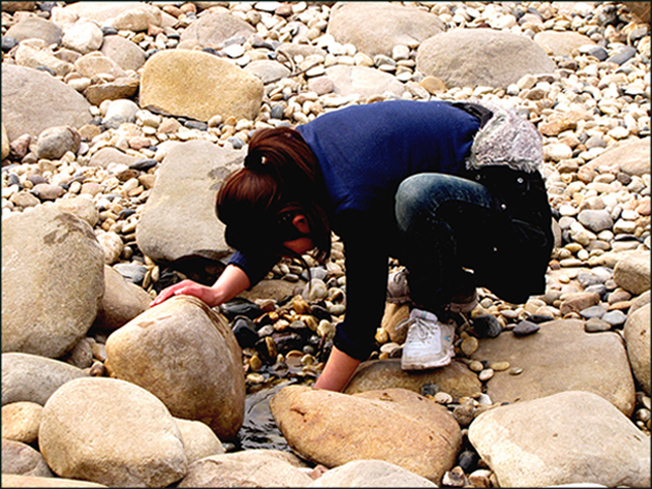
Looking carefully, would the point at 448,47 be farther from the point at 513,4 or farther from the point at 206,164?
the point at 206,164

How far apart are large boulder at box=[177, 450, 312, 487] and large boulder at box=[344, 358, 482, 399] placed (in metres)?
0.67

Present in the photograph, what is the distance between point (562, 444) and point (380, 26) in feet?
12.9

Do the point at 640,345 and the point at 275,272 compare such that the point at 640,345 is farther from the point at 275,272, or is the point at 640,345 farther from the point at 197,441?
the point at 275,272

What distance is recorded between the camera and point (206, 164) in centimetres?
328

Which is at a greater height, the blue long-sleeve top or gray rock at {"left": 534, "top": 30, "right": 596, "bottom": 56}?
the blue long-sleeve top

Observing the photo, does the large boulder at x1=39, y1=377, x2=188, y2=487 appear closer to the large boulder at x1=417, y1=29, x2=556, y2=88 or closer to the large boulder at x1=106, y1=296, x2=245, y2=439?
the large boulder at x1=106, y1=296, x2=245, y2=439

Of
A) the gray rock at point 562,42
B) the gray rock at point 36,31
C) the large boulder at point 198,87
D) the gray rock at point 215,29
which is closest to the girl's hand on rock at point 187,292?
the large boulder at point 198,87

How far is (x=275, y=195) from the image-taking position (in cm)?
202

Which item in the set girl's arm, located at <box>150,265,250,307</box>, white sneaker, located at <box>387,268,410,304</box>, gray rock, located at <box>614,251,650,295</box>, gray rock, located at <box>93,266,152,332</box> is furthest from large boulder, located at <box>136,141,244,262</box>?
gray rock, located at <box>614,251,650,295</box>

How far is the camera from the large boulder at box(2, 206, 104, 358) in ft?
7.11

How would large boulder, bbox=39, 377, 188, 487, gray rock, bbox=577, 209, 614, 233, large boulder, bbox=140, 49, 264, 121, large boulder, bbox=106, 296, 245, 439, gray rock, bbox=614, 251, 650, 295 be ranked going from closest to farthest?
1. large boulder, bbox=39, 377, 188, 487
2. large boulder, bbox=106, 296, 245, 439
3. gray rock, bbox=614, 251, 650, 295
4. gray rock, bbox=577, 209, 614, 233
5. large boulder, bbox=140, 49, 264, 121

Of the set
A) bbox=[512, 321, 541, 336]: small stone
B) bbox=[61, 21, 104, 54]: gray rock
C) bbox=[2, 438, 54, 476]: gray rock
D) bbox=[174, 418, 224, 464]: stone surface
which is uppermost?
bbox=[2, 438, 54, 476]: gray rock

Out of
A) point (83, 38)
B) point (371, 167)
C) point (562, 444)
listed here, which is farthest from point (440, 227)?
point (83, 38)

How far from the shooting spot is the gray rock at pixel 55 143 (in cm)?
384
